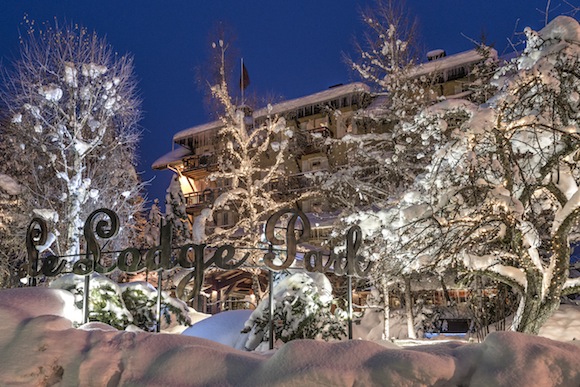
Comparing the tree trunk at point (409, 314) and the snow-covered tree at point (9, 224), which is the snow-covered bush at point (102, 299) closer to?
the tree trunk at point (409, 314)

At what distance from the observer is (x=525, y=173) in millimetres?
9523

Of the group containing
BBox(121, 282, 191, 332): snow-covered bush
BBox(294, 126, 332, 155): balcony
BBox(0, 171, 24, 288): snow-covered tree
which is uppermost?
BBox(294, 126, 332, 155): balcony

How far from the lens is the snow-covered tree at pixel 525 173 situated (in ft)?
27.1

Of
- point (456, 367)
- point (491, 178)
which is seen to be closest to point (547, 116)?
point (491, 178)

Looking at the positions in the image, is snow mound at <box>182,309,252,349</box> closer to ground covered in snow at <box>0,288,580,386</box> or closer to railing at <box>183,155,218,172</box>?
ground covered in snow at <box>0,288,580,386</box>

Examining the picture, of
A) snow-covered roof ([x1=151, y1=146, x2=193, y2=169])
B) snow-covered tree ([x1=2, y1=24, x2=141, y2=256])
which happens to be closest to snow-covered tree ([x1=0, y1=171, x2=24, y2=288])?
snow-covered tree ([x1=2, y1=24, x2=141, y2=256])

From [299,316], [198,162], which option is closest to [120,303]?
[299,316]

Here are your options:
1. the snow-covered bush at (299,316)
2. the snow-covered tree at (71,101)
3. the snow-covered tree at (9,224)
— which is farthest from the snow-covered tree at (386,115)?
the snow-covered tree at (9,224)

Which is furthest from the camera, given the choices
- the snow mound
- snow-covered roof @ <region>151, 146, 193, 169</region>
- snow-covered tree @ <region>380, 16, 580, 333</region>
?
snow-covered roof @ <region>151, 146, 193, 169</region>

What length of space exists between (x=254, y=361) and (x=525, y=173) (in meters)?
7.31

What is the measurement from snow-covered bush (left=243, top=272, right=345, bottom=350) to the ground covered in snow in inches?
242

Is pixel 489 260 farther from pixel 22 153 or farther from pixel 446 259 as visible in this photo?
pixel 22 153

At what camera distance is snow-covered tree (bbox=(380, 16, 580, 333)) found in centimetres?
826

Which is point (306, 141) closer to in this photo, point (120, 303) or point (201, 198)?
point (201, 198)
